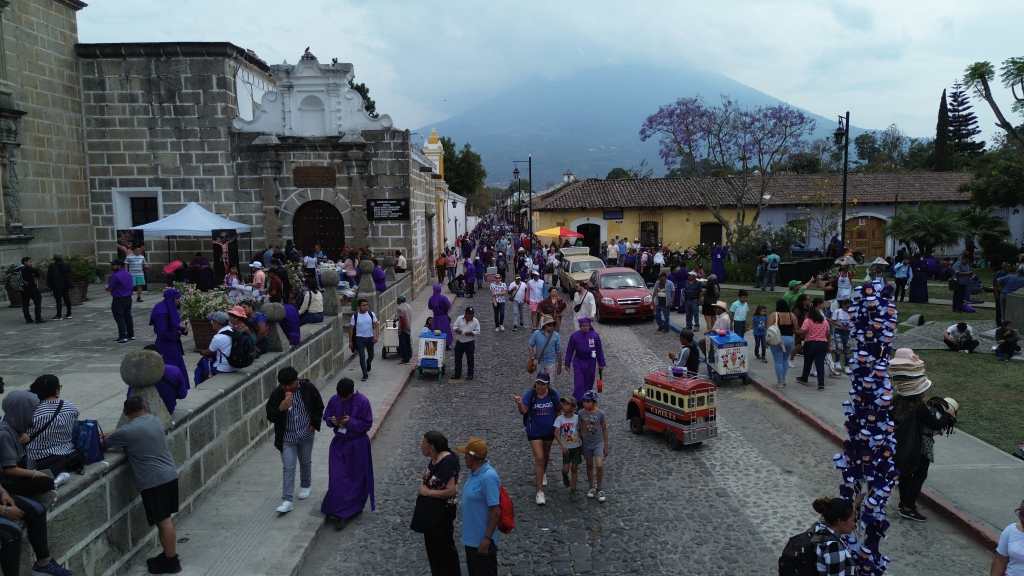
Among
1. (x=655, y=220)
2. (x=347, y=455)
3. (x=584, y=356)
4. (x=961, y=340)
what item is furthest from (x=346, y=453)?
(x=655, y=220)

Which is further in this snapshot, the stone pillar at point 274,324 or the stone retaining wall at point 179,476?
the stone pillar at point 274,324

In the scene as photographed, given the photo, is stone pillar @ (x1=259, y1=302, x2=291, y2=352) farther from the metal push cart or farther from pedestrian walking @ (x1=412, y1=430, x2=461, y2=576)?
the metal push cart

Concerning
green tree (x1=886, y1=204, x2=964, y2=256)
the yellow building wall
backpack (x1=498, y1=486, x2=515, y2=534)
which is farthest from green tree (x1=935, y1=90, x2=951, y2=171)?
backpack (x1=498, y1=486, x2=515, y2=534)

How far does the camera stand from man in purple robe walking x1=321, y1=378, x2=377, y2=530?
7.42 metres

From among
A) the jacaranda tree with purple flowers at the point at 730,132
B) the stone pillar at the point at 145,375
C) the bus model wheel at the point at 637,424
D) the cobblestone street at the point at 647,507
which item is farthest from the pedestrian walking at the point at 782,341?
the jacaranda tree with purple flowers at the point at 730,132

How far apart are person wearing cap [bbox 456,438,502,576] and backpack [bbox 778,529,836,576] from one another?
6.65ft

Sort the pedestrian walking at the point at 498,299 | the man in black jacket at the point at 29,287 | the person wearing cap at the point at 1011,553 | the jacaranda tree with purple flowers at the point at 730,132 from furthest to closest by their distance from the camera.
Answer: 1. the jacaranda tree with purple flowers at the point at 730,132
2. the pedestrian walking at the point at 498,299
3. the man in black jacket at the point at 29,287
4. the person wearing cap at the point at 1011,553

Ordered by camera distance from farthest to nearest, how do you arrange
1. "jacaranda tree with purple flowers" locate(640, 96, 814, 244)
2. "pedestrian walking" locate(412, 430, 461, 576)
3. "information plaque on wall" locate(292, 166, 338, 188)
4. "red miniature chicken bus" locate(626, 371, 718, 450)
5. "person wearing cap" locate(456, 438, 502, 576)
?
1. "jacaranda tree with purple flowers" locate(640, 96, 814, 244)
2. "information plaque on wall" locate(292, 166, 338, 188)
3. "red miniature chicken bus" locate(626, 371, 718, 450)
4. "pedestrian walking" locate(412, 430, 461, 576)
5. "person wearing cap" locate(456, 438, 502, 576)

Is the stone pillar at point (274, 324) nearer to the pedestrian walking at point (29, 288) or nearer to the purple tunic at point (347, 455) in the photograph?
the purple tunic at point (347, 455)

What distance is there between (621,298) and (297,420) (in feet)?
43.8

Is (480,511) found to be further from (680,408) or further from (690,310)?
(690,310)

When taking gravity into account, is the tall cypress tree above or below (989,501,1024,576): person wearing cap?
above

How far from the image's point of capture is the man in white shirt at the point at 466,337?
1323cm

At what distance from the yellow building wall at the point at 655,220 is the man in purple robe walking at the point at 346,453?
34.4 metres
